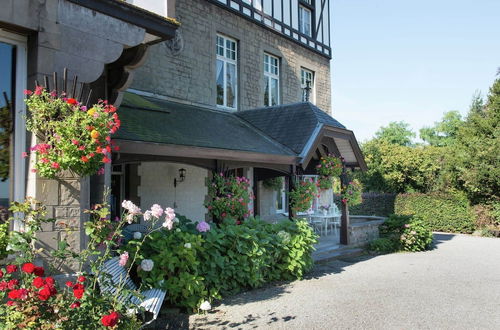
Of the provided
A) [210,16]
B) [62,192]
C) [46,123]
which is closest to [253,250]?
[62,192]

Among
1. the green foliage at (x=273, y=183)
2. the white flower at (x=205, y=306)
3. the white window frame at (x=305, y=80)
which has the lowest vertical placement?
the white flower at (x=205, y=306)

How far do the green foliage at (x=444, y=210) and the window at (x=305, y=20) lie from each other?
27.6 ft

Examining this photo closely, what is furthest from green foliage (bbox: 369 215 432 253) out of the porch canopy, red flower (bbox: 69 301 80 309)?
red flower (bbox: 69 301 80 309)

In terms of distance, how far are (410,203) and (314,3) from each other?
9610 millimetres

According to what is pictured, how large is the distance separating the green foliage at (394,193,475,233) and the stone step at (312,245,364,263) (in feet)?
22.1

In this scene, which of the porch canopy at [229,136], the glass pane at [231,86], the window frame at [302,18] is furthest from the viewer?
the window frame at [302,18]

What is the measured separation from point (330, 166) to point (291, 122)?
158 centimetres

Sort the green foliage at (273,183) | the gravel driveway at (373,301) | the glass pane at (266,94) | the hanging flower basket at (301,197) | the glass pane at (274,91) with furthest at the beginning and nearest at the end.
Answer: the glass pane at (274,91) < the glass pane at (266,94) < the green foliage at (273,183) < the hanging flower basket at (301,197) < the gravel driveway at (373,301)

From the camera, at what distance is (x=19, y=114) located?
166 inches

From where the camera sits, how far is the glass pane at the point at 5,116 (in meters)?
4.15

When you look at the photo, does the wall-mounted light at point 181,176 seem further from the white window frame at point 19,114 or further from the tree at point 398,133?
the tree at point 398,133

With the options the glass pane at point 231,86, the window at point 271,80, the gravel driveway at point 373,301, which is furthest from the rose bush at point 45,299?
the window at point 271,80

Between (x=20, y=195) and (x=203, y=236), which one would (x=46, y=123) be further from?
(x=203, y=236)

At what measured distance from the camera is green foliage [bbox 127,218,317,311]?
5.30 metres
